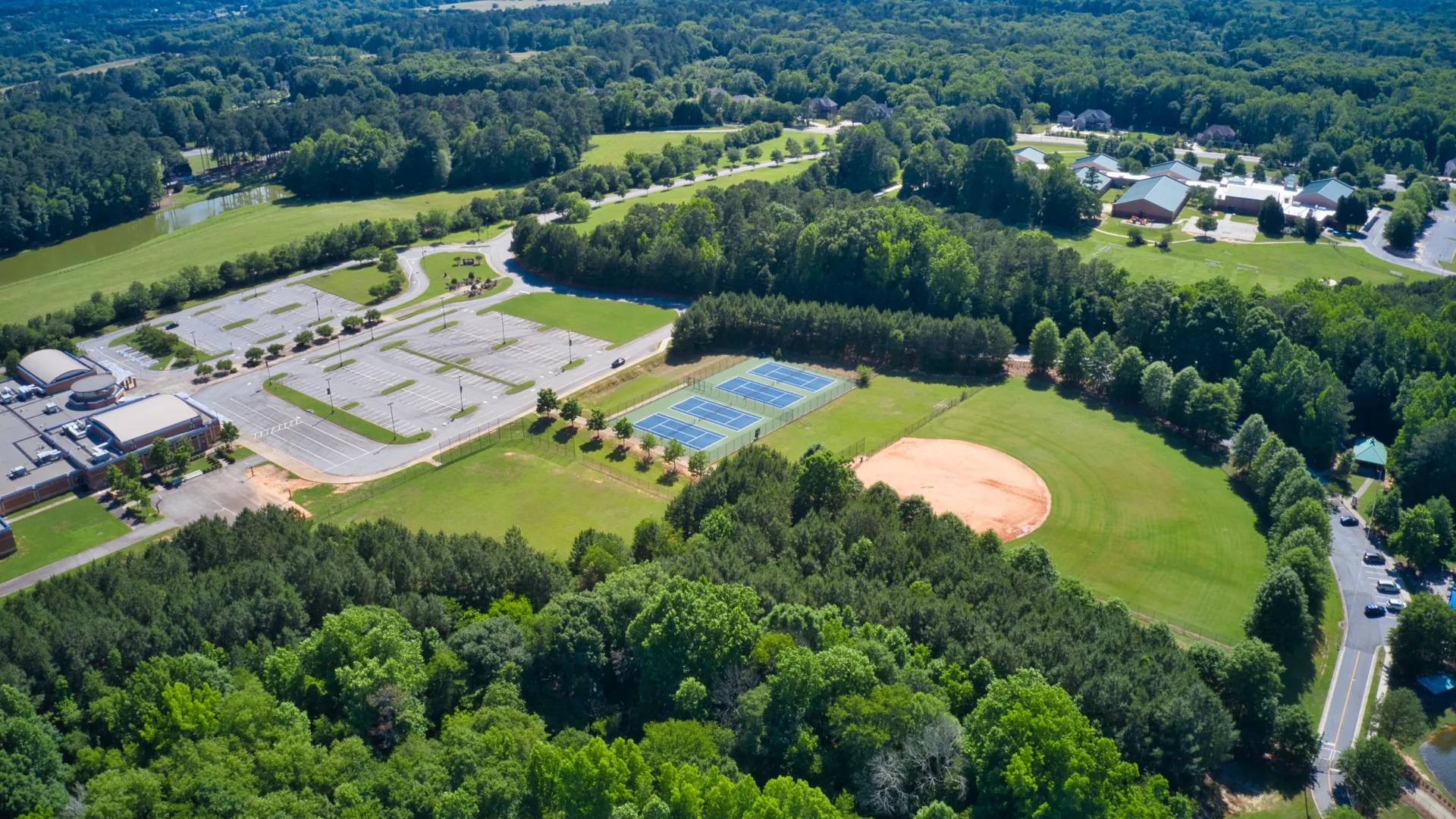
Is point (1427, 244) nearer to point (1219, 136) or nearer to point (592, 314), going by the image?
point (1219, 136)

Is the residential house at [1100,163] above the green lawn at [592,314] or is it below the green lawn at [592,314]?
above

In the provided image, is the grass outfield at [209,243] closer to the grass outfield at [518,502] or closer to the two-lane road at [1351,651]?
the grass outfield at [518,502]

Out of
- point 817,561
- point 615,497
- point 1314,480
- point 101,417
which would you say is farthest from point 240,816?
point 1314,480

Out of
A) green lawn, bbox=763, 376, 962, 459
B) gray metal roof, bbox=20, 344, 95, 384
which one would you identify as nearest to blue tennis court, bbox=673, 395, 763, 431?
green lawn, bbox=763, 376, 962, 459

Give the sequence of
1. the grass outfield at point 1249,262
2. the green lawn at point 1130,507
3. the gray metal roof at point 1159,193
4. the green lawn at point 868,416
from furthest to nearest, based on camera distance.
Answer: the gray metal roof at point 1159,193 → the grass outfield at point 1249,262 → the green lawn at point 868,416 → the green lawn at point 1130,507

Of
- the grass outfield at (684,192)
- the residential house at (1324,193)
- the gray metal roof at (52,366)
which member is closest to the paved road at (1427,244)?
the residential house at (1324,193)

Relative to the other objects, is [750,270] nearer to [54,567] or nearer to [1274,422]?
[1274,422]
